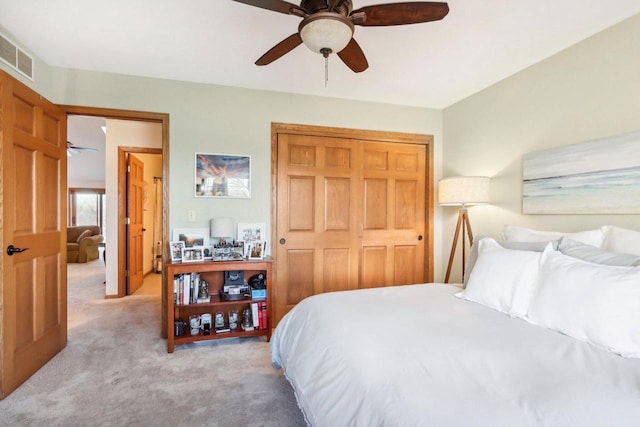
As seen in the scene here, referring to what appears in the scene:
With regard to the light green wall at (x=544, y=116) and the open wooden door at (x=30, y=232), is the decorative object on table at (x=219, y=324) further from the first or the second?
the light green wall at (x=544, y=116)

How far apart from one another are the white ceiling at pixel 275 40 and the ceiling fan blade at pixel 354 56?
1.00 feet

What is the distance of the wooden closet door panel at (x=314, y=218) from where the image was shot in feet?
10.9

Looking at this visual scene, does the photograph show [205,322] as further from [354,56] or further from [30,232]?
[354,56]

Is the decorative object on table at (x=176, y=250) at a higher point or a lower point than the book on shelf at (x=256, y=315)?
higher

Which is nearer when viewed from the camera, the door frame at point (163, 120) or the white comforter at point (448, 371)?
the white comforter at point (448, 371)

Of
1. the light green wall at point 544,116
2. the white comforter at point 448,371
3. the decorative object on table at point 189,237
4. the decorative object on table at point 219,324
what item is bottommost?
the decorative object on table at point 219,324

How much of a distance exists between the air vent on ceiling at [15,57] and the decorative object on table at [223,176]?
4.30 feet

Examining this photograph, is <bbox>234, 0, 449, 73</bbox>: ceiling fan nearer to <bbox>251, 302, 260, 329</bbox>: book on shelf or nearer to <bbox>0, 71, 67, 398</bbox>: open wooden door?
<bbox>0, 71, 67, 398</bbox>: open wooden door

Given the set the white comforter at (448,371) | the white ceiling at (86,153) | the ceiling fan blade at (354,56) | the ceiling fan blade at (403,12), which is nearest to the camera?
the white comforter at (448,371)

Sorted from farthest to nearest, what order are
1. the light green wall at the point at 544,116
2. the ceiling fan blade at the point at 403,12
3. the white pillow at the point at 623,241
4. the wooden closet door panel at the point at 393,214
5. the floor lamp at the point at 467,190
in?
1. the wooden closet door panel at the point at 393,214
2. the floor lamp at the point at 467,190
3. the light green wall at the point at 544,116
4. the white pillow at the point at 623,241
5. the ceiling fan blade at the point at 403,12

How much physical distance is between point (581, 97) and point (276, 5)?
Result: 2193 mm

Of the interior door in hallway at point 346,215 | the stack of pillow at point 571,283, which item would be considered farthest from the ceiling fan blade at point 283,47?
the stack of pillow at point 571,283

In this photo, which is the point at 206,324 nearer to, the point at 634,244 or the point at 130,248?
the point at 130,248

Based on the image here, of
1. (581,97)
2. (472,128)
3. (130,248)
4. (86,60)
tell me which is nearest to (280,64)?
(86,60)
